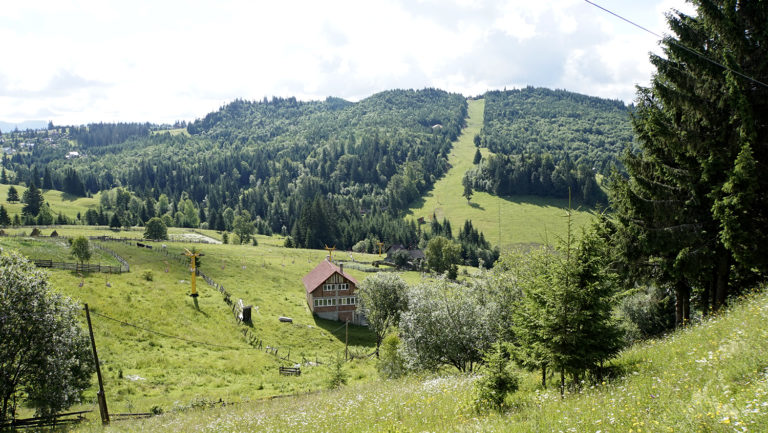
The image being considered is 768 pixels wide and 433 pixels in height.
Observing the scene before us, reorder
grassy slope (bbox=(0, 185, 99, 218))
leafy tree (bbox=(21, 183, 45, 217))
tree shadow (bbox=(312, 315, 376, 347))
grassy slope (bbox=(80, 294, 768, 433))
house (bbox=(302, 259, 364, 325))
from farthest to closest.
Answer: grassy slope (bbox=(0, 185, 99, 218)) < leafy tree (bbox=(21, 183, 45, 217)) < house (bbox=(302, 259, 364, 325)) < tree shadow (bbox=(312, 315, 376, 347)) < grassy slope (bbox=(80, 294, 768, 433))

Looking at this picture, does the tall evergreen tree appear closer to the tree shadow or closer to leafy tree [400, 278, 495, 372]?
leafy tree [400, 278, 495, 372]

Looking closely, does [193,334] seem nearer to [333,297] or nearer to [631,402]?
[333,297]

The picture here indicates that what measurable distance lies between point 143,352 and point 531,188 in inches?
7080

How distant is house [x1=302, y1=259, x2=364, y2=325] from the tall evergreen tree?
4803cm

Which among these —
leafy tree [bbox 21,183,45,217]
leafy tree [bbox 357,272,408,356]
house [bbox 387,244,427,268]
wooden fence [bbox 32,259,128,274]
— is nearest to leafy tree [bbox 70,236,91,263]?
wooden fence [bbox 32,259,128,274]

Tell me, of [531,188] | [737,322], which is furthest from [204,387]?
[531,188]

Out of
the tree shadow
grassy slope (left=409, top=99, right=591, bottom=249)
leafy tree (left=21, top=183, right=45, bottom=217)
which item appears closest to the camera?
the tree shadow

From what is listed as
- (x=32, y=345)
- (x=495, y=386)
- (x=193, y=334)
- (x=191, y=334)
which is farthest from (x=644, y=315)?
(x=32, y=345)

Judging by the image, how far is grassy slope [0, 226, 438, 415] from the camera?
31188mm

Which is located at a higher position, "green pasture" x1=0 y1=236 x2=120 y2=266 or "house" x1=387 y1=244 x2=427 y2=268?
"green pasture" x1=0 y1=236 x2=120 y2=266

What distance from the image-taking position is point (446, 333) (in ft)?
85.8

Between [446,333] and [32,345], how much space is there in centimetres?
2389

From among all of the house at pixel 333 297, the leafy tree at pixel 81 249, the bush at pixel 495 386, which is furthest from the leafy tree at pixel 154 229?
the bush at pixel 495 386

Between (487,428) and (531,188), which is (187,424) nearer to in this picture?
(487,428)
